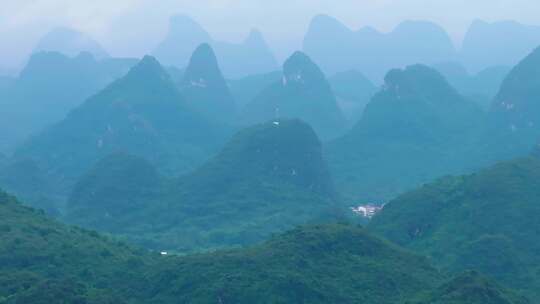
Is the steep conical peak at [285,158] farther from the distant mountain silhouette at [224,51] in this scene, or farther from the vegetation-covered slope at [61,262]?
the distant mountain silhouette at [224,51]

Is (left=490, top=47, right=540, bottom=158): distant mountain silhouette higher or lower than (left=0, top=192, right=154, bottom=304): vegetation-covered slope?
higher

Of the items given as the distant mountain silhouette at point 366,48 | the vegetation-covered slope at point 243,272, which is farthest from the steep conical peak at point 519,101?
the distant mountain silhouette at point 366,48

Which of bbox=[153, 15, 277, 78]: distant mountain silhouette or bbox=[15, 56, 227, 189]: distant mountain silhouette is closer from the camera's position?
bbox=[15, 56, 227, 189]: distant mountain silhouette

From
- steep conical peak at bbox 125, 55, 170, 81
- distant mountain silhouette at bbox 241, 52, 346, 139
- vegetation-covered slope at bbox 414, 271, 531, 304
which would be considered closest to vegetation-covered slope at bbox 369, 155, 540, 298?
vegetation-covered slope at bbox 414, 271, 531, 304

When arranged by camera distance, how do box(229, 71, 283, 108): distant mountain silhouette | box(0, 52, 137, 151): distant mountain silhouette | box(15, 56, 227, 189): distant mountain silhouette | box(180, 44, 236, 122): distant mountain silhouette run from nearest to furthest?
box(15, 56, 227, 189): distant mountain silhouette → box(180, 44, 236, 122): distant mountain silhouette → box(0, 52, 137, 151): distant mountain silhouette → box(229, 71, 283, 108): distant mountain silhouette

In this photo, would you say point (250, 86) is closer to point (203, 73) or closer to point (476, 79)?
point (203, 73)

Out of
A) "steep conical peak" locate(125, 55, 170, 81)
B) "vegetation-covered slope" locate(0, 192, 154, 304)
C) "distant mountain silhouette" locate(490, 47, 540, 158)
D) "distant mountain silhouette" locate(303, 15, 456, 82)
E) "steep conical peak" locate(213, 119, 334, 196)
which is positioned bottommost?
"vegetation-covered slope" locate(0, 192, 154, 304)

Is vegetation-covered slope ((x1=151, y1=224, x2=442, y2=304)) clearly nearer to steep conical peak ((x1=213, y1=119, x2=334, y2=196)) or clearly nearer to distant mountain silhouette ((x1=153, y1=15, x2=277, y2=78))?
steep conical peak ((x1=213, y1=119, x2=334, y2=196))
